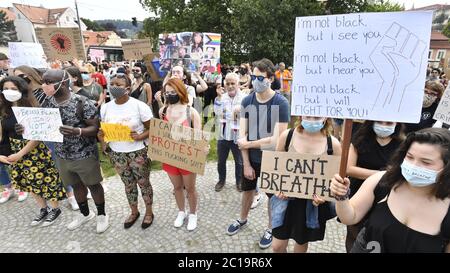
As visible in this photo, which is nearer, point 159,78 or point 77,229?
point 77,229

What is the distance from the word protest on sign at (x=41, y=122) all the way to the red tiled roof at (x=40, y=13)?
75694 mm

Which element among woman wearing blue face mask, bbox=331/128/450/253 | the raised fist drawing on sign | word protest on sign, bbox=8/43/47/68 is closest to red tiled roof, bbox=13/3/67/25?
word protest on sign, bbox=8/43/47/68

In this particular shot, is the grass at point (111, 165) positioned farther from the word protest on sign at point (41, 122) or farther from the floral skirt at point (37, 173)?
the word protest on sign at point (41, 122)

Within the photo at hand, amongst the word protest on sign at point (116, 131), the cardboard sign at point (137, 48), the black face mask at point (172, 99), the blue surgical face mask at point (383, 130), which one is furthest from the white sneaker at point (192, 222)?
the cardboard sign at point (137, 48)

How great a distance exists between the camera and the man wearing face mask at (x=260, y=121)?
3016 millimetres

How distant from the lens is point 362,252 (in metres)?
1.74

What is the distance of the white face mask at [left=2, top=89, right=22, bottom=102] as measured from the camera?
3412mm

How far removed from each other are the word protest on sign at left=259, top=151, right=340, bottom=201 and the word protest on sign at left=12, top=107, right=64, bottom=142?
246cm

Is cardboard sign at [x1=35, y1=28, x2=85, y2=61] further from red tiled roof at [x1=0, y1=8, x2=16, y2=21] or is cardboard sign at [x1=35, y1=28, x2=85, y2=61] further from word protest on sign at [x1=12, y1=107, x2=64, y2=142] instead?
A: red tiled roof at [x1=0, y1=8, x2=16, y2=21]

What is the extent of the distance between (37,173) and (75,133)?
136 centimetres
